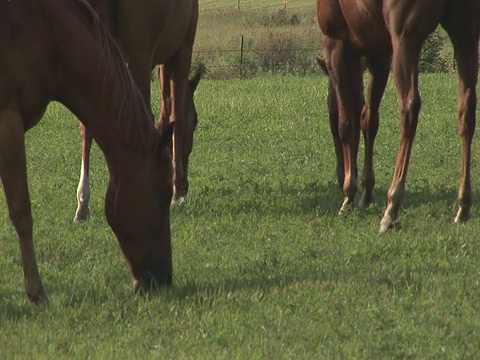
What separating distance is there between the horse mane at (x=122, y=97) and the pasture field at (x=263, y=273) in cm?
94

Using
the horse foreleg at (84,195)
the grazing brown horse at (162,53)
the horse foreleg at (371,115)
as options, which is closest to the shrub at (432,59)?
the grazing brown horse at (162,53)

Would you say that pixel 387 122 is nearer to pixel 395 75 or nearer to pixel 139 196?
pixel 395 75

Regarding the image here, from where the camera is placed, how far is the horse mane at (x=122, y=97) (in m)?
6.01

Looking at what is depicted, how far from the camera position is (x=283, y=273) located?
662 cm

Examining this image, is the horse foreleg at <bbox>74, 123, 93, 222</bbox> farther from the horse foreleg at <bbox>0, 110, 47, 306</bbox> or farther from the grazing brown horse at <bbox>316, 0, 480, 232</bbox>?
the horse foreleg at <bbox>0, 110, 47, 306</bbox>

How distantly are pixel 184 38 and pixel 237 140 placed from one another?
3822mm

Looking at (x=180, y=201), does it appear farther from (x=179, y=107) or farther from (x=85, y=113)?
(x=85, y=113)

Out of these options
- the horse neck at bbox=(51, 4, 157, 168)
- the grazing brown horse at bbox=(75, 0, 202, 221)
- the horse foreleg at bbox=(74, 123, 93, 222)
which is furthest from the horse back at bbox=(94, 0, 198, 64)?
the horse neck at bbox=(51, 4, 157, 168)

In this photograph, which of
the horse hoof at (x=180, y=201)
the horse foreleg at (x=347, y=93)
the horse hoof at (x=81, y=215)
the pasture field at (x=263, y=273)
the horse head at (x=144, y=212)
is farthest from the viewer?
the horse hoof at (x=180, y=201)

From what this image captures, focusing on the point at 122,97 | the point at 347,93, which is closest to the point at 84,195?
the point at 347,93

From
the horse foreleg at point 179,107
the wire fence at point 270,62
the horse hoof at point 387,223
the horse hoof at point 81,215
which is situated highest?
the horse foreleg at point 179,107

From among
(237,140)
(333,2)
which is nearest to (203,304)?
(333,2)

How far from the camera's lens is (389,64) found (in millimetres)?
9383

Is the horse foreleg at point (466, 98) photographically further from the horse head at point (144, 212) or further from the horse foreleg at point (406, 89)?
the horse head at point (144, 212)
